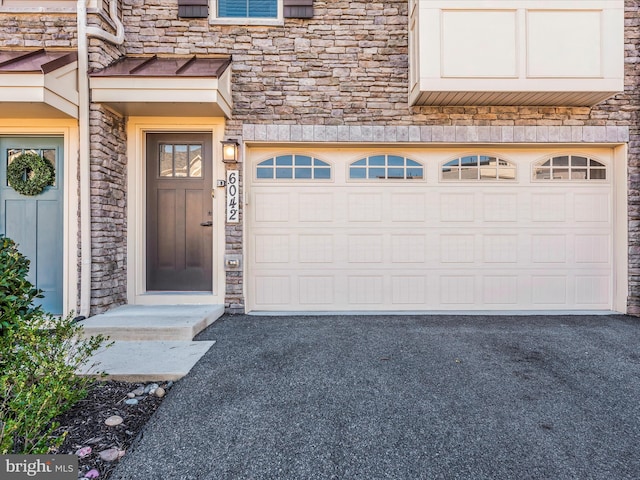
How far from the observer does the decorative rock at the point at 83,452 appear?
1.65 m

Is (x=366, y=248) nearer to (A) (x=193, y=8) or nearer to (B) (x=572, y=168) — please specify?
(B) (x=572, y=168)

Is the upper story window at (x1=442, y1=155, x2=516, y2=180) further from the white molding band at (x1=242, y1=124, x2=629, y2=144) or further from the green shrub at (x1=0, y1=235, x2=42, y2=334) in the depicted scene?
the green shrub at (x1=0, y1=235, x2=42, y2=334)

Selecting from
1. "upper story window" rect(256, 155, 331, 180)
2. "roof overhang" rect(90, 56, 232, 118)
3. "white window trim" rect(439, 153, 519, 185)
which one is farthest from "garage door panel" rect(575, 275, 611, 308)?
"roof overhang" rect(90, 56, 232, 118)

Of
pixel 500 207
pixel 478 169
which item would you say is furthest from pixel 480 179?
pixel 500 207

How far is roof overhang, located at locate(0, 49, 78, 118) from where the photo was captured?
314cm

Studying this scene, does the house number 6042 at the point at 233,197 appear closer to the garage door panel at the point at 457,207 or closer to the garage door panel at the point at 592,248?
the garage door panel at the point at 457,207

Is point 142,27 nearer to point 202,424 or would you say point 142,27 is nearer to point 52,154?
point 52,154

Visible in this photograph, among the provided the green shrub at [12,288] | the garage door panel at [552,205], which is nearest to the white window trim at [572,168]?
the garage door panel at [552,205]

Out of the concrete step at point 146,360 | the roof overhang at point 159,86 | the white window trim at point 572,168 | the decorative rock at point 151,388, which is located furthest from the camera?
the white window trim at point 572,168

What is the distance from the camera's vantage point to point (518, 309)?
14.6 feet

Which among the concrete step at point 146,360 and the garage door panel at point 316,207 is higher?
the garage door panel at point 316,207

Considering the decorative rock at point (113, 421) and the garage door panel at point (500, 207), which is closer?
the decorative rock at point (113, 421)

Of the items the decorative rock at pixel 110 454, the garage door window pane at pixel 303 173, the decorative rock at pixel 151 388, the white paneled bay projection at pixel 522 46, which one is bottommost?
the decorative rock at pixel 110 454

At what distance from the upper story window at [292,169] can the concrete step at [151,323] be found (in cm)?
193
